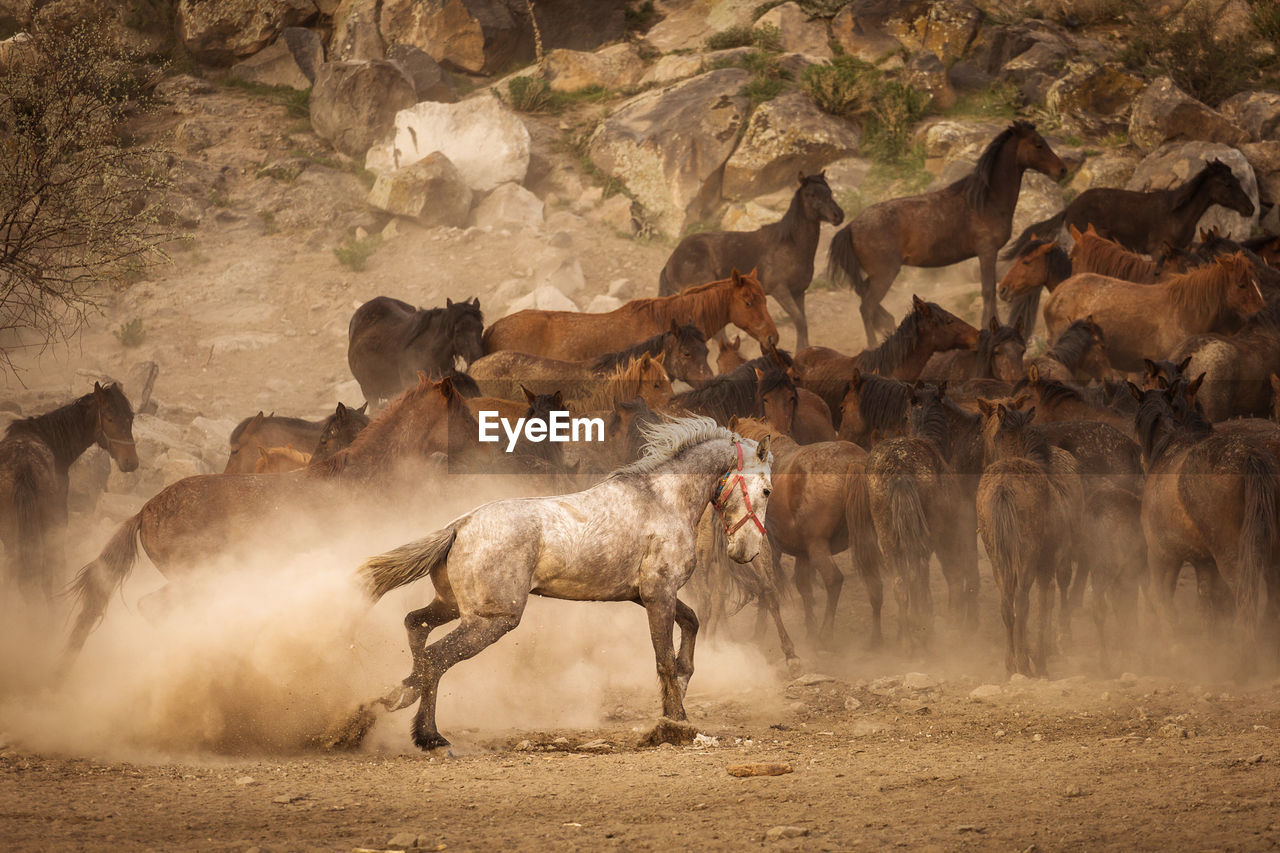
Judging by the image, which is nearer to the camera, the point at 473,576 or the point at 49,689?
the point at 473,576

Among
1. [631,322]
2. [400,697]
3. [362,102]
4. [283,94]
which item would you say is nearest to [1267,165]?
[631,322]

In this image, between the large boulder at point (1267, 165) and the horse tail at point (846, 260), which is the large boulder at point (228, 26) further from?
the large boulder at point (1267, 165)

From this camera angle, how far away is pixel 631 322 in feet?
46.1

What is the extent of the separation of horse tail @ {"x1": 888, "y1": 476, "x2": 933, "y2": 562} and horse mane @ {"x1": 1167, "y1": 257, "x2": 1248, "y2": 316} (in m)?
6.46

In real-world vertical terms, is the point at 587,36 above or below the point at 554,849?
above

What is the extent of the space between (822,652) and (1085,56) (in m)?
18.8

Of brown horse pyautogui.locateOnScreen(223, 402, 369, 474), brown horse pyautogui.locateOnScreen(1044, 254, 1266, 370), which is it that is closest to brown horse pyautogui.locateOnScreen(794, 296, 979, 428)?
brown horse pyautogui.locateOnScreen(1044, 254, 1266, 370)

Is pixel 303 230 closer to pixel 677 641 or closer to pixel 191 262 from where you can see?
pixel 191 262

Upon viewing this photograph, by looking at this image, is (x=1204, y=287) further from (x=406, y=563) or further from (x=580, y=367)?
(x=406, y=563)

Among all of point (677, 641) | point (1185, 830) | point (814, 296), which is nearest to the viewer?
point (1185, 830)

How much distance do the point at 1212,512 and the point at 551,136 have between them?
1882 cm

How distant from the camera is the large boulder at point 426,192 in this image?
22016 millimetres

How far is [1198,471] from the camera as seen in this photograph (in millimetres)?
8180

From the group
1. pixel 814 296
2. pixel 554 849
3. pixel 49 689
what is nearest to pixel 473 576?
pixel 554 849
